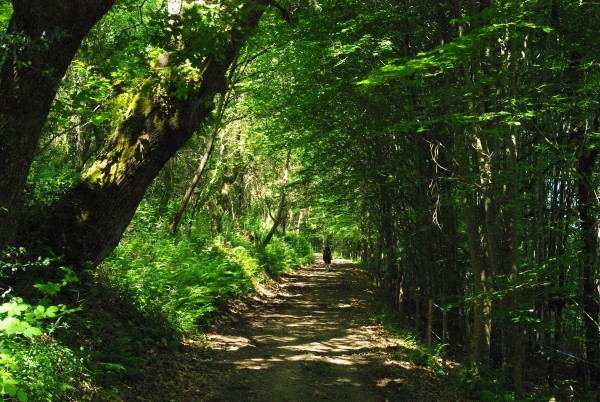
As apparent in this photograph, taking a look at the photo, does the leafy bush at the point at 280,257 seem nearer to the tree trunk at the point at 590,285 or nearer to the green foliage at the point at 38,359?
the tree trunk at the point at 590,285

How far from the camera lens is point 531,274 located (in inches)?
224

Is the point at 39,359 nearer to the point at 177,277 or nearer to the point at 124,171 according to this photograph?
the point at 124,171

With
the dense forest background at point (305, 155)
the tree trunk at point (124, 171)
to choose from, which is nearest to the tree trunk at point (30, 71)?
the dense forest background at point (305, 155)

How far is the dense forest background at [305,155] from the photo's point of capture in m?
4.02

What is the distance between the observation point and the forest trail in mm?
6305

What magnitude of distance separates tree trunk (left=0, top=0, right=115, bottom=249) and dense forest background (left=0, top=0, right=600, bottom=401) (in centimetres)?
1

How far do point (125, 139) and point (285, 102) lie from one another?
25.2 ft

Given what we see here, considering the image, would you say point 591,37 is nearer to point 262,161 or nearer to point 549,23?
point 549,23

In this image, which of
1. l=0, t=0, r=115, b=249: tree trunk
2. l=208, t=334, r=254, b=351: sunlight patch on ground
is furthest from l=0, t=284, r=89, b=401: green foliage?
l=208, t=334, r=254, b=351: sunlight patch on ground

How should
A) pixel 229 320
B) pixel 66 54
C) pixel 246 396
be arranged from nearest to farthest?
1. pixel 66 54
2. pixel 246 396
3. pixel 229 320

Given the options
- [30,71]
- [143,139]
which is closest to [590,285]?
[143,139]

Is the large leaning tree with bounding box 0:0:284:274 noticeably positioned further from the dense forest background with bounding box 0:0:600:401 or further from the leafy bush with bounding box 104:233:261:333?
the leafy bush with bounding box 104:233:261:333

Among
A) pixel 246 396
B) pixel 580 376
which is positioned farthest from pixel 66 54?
pixel 580 376

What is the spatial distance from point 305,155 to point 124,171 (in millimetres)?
9383
